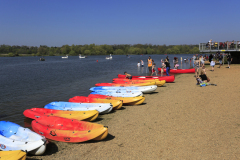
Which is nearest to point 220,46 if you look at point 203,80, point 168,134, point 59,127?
point 203,80

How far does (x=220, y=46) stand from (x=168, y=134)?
27.5 meters

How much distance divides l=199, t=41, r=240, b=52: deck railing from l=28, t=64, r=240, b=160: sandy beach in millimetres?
21291

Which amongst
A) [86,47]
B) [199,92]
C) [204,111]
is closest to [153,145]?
[204,111]

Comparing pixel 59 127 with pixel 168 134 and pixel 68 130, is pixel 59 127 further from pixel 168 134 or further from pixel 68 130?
pixel 168 134

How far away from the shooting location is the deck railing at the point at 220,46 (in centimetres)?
2869

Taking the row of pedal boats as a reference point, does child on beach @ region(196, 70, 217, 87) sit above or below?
above

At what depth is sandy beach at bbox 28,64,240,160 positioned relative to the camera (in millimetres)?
5867

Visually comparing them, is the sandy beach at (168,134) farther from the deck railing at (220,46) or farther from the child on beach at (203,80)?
the deck railing at (220,46)

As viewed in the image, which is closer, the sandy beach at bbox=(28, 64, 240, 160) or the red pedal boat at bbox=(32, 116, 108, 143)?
the sandy beach at bbox=(28, 64, 240, 160)

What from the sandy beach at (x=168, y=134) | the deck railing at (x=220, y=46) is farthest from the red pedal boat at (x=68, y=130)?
the deck railing at (x=220, y=46)

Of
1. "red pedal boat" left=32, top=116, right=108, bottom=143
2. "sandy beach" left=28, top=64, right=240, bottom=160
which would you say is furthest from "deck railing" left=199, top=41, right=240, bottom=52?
"red pedal boat" left=32, top=116, right=108, bottom=143

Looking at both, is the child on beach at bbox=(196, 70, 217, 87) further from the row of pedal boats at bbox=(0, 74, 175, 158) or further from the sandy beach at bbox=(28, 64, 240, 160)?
the row of pedal boats at bbox=(0, 74, 175, 158)

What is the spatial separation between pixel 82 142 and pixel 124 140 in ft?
4.85

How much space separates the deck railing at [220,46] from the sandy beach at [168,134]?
838 inches
